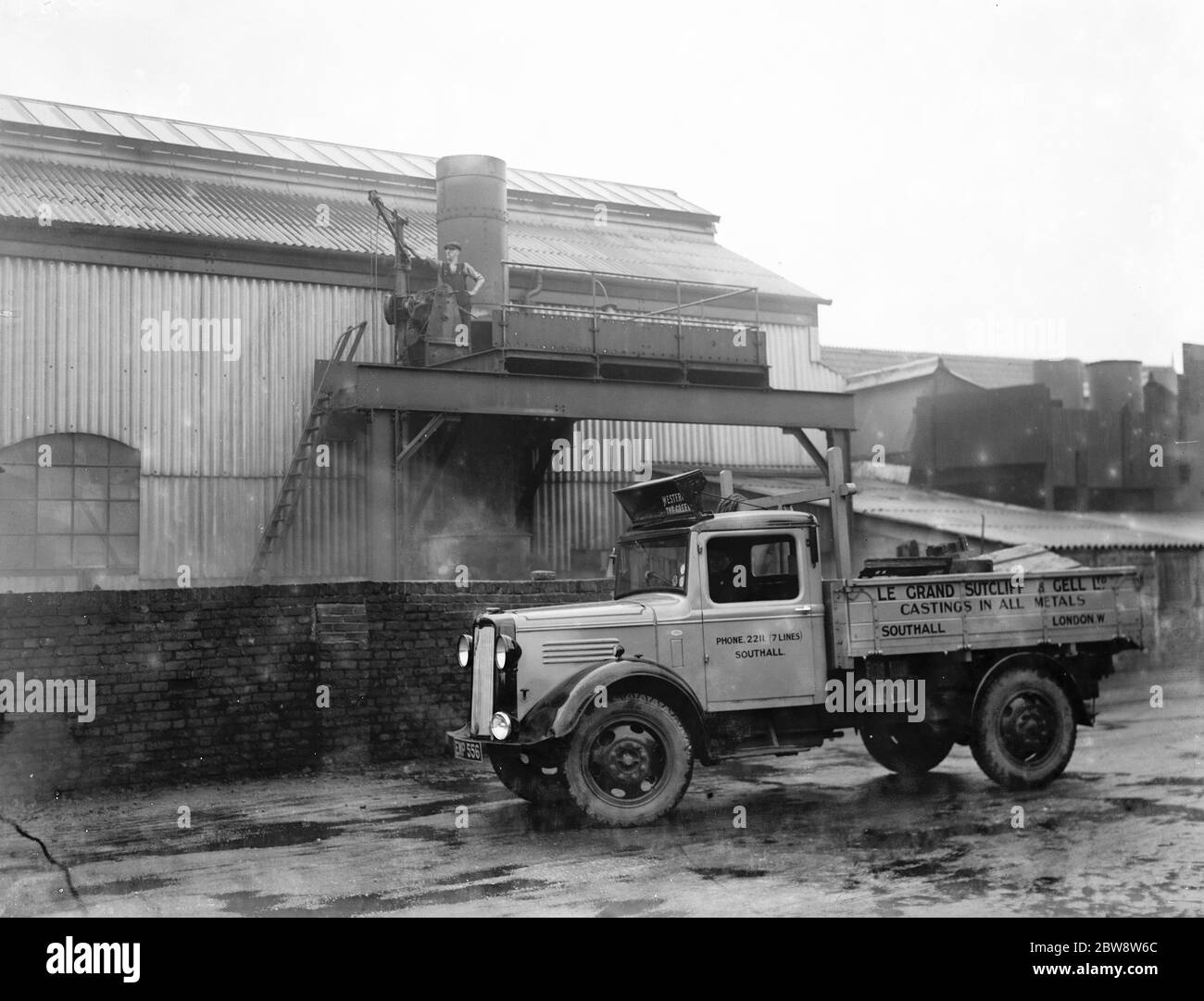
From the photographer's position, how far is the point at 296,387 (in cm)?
1886

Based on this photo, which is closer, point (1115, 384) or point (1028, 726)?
point (1028, 726)

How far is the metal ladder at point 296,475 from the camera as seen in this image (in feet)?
57.5

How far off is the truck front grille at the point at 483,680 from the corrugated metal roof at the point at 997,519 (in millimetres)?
11407

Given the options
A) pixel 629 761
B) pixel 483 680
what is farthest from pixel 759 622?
pixel 483 680

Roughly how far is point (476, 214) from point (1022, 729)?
40.9 feet

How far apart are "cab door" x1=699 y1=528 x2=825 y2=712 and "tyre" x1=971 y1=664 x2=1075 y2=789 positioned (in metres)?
1.52

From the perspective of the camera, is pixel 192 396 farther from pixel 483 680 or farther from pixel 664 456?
pixel 483 680

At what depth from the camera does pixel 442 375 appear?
50.6ft

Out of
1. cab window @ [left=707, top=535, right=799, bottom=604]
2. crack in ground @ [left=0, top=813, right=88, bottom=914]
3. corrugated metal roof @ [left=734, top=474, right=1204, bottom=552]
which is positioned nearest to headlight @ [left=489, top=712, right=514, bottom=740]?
cab window @ [left=707, top=535, right=799, bottom=604]

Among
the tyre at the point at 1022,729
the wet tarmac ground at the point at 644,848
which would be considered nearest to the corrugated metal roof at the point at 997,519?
the tyre at the point at 1022,729

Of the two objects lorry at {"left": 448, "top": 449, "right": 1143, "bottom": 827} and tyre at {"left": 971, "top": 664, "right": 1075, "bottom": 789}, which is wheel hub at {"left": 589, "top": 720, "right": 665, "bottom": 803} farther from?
tyre at {"left": 971, "top": 664, "right": 1075, "bottom": 789}

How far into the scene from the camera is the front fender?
26.7ft
